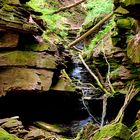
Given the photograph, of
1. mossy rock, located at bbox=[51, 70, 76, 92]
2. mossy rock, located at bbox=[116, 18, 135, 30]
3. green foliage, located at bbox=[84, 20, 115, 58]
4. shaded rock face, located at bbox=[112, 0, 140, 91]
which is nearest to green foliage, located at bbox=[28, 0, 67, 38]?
green foliage, located at bbox=[84, 20, 115, 58]

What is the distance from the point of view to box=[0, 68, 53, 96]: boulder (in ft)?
28.7

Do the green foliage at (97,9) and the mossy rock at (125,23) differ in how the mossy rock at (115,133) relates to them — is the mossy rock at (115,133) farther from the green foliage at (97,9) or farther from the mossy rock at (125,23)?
the green foliage at (97,9)

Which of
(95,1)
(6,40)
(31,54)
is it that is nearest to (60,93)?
(31,54)

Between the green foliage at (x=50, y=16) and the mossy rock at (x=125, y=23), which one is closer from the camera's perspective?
the mossy rock at (x=125, y=23)

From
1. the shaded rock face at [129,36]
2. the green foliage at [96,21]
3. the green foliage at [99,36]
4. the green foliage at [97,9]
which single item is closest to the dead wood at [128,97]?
the shaded rock face at [129,36]

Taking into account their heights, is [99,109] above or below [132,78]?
below

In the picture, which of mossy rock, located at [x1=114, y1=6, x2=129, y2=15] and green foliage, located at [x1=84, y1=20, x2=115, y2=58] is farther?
green foliage, located at [x1=84, y1=20, x2=115, y2=58]

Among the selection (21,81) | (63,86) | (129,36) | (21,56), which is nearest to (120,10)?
(129,36)

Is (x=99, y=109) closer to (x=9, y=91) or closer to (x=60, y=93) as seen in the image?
(x=60, y=93)

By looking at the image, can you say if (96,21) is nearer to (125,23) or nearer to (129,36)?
(125,23)

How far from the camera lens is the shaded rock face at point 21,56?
882 cm

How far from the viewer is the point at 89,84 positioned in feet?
38.0

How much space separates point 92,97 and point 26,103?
2.33 m

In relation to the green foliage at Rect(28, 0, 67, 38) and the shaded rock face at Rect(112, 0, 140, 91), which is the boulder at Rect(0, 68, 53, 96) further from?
the green foliage at Rect(28, 0, 67, 38)
